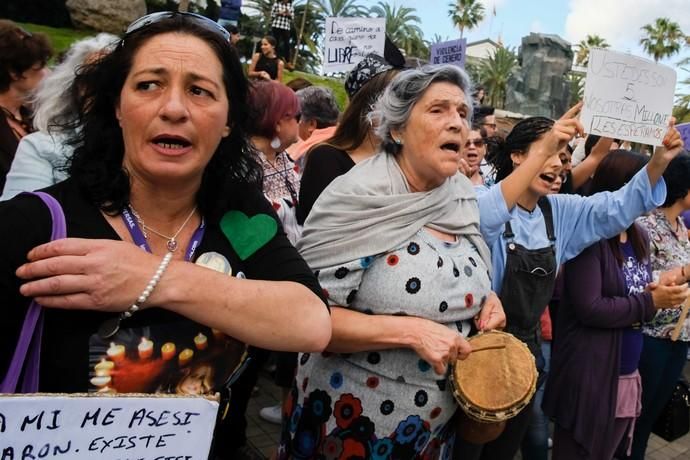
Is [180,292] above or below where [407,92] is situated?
below

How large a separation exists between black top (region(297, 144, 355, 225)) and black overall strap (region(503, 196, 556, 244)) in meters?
0.93

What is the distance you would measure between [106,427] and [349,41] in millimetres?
5707

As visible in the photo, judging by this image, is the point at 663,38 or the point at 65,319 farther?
the point at 663,38

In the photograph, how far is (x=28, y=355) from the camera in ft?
4.01

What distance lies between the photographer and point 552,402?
3225 mm

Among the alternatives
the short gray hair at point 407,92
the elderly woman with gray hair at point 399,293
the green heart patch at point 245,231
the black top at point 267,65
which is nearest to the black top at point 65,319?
the green heart patch at point 245,231

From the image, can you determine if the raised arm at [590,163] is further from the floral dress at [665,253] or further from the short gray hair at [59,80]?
the short gray hair at [59,80]

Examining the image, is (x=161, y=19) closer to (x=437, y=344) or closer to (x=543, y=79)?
(x=437, y=344)

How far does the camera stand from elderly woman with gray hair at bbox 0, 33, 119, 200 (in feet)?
6.97

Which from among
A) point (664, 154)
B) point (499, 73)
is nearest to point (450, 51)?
point (664, 154)

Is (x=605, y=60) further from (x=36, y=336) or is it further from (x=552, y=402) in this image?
(x=36, y=336)

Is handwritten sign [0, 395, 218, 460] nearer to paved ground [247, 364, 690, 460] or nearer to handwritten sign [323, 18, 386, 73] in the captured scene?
paved ground [247, 364, 690, 460]

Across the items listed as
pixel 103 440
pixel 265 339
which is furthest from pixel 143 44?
pixel 103 440

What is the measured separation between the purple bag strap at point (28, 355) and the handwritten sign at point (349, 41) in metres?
5.33
